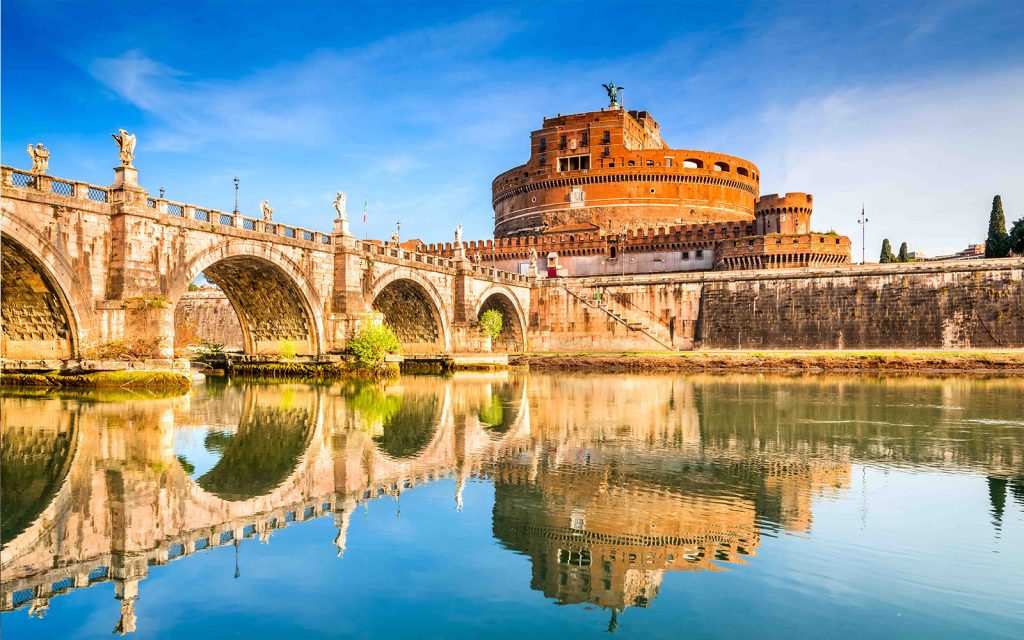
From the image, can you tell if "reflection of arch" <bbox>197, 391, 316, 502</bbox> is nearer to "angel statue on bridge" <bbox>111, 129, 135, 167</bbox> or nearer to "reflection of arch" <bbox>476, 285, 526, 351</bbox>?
"angel statue on bridge" <bbox>111, 129, 135, 167</bbox>

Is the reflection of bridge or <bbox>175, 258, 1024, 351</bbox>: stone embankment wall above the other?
<bbox>175, 258, 1024, 351</bbox>: stone embankment wall

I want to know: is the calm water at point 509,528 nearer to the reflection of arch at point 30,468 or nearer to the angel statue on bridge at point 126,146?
the reflection of arch at point 30,468

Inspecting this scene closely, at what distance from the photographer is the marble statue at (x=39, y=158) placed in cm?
2533

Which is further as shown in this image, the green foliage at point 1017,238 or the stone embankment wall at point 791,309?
the green foliage at point 1017,238

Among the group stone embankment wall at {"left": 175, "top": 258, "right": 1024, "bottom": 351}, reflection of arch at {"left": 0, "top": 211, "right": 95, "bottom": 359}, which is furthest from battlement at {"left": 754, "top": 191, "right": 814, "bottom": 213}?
reflection of arch at {"left": 0, "top": 211, "right": 95, "bottom": 359}

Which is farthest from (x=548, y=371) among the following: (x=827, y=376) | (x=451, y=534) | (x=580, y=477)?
(x=451, y=534)

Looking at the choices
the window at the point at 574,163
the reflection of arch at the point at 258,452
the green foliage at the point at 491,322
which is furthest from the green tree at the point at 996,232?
the reflection of arch at the point at 258,452

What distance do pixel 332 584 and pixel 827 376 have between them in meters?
35.8

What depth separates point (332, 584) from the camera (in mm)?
8172

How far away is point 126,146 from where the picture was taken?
2661 centimetres

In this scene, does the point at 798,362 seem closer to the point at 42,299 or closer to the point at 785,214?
the point at 785,214

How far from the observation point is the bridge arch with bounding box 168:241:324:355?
35.1 m

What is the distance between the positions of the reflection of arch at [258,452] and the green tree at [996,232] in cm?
6284

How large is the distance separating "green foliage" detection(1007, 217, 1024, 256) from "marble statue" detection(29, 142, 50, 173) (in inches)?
2578
